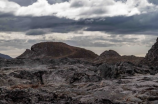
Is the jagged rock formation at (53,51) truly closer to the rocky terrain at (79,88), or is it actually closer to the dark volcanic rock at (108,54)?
the dark volcanic rock at (108,54)

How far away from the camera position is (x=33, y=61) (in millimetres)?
39969

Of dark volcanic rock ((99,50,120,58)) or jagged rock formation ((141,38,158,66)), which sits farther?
dark volcanic rock ((99,50,120,58))

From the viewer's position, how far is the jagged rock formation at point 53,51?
84656mm

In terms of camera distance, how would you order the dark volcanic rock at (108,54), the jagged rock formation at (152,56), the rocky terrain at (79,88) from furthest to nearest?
the dark volcanic rock at (108,54), the jagged rock formation at (152,56), the rocky terrain at (79,88)

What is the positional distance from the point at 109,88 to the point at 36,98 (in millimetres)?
5927

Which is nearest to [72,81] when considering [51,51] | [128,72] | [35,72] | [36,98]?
[35,72]

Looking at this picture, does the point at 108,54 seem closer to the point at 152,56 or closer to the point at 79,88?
the point at 152,56

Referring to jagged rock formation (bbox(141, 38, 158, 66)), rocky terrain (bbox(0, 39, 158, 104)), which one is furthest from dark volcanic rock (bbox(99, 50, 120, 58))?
rocky terrain (bbox(0, 39, 158, 104))

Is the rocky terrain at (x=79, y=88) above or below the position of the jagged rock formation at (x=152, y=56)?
below

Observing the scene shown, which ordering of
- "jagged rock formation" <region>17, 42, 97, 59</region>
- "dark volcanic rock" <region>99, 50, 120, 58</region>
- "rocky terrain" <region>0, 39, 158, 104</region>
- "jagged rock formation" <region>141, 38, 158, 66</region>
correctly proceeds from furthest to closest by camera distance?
"jagged rock formation" <region>17, 42, 97, 59</region> < "dark volcanic rock" <region>99, 50, 120, 58</region> < "jagged rock formation" <region>141, 38, 158, 66</region> < "rocky terrain" <region>0, 39, 158, 104</region>

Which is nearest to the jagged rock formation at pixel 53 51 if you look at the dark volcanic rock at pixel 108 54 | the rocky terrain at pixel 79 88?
the dark volcanic rock at pixel 108 54

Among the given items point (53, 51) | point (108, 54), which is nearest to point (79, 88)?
point (108, 54)

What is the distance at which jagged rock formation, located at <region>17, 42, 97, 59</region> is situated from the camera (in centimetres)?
8466

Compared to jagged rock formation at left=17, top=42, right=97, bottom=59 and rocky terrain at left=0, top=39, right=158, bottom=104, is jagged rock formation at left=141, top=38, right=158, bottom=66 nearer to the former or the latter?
rocky terrain at left=0, top=39, right=158, bottom=104
